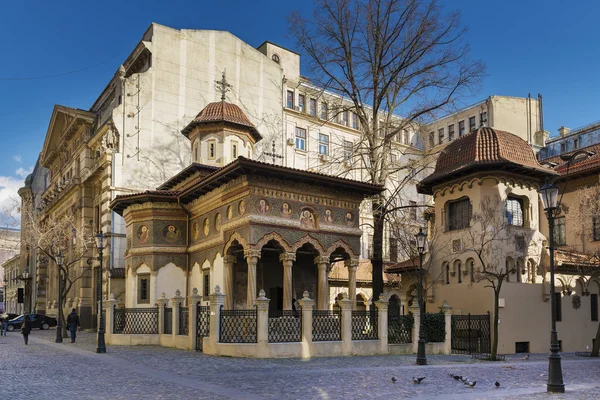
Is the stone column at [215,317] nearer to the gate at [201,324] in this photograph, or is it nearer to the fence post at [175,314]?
the gate at [201,324]

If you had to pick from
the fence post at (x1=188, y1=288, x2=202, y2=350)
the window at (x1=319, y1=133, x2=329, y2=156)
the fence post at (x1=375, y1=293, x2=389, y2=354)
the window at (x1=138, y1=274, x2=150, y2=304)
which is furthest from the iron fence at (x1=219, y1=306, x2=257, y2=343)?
the window at (x1=319, y1=133, x2=329, y2=156)

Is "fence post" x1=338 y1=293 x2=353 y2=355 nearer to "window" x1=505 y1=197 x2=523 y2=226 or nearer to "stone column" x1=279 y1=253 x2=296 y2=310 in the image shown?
"stone column" x1=279 y1=253 x2=296 y2=310

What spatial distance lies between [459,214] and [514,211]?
2337mm

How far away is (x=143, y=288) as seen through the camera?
27781 mm

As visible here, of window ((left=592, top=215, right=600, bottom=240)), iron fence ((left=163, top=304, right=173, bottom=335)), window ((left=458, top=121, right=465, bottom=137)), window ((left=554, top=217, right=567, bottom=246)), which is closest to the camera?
iron fence ((left=163, top=304, right=173, bottom=335))

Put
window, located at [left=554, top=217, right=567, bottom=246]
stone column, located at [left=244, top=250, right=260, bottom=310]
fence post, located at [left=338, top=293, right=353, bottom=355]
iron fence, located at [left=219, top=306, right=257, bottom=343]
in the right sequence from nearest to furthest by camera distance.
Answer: iron fence, located at [left=219, top=306, right=257, bottom=343]
fence post, located at [left=338, top=293, right=353, bottom=355]
stone column, located at [left=244, top=250, right=260, bottom=310]
window, located at [left=554, top=217, right=567, bottom=246]

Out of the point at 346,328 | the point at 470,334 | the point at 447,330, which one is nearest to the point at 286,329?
the point at 346,328

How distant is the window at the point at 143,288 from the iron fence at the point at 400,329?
11381mm

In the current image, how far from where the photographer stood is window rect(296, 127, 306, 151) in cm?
4481

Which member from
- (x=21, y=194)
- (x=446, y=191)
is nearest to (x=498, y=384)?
(x=446, y=191)

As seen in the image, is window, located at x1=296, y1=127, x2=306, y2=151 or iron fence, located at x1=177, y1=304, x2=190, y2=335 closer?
iron fence, located at x1=177, y1=304, x2=190, y2=335

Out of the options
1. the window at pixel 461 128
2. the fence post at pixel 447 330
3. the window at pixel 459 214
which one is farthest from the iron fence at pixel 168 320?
the window at pixel 461 128

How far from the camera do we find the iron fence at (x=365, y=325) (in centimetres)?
2088

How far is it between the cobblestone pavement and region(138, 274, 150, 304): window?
684 centimetres
